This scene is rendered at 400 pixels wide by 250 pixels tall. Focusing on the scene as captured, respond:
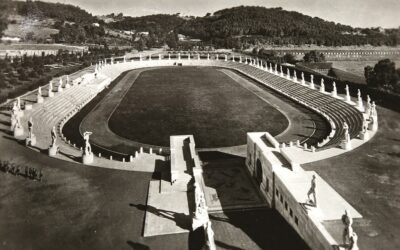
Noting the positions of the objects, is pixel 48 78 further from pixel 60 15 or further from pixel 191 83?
pixel 60 15

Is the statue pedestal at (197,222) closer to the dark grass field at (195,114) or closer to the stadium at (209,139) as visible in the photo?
the stadium at (209,139)

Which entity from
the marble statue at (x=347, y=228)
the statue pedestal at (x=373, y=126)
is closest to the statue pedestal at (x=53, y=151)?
the marble statue at (x=347, y=228)

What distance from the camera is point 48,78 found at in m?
59.4

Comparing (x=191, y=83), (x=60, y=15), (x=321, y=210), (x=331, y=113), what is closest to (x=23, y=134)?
(x=321, y=210)

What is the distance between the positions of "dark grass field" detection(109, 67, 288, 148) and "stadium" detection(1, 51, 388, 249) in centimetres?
13

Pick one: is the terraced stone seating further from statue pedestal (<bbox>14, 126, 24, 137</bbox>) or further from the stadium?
statue pedestal (<bbox>14, 126, 24, 137</bbox>)

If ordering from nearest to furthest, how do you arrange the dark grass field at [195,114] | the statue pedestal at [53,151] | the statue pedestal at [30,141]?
the statue pedestal at [53,151] → the statue pedestal at [30,141] → the dark grass field at [195,114]

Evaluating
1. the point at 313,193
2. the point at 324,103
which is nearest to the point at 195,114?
the point at 324,103

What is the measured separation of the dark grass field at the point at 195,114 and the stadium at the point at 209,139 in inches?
5.0

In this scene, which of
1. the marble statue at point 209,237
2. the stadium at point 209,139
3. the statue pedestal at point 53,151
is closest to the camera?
the marble statue at point 209,237

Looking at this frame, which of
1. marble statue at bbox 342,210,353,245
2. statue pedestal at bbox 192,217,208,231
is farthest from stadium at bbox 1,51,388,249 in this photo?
marble statue at bbox 342,210,353,245

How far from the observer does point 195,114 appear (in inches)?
1682

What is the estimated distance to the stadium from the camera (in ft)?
59.6

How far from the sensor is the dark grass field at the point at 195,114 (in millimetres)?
34625
